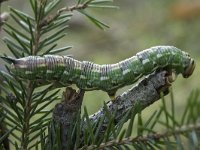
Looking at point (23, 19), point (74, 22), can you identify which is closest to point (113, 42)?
point (74, 22)

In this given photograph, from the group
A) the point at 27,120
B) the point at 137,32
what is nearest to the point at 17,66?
the point at 27,120

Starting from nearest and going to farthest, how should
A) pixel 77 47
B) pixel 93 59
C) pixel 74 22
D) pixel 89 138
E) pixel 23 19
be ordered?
pixel 89 138 → pixel 23 19 → pixel 93 59 → pixel 77 47 → pixel 74 22

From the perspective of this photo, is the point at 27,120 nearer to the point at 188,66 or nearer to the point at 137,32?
the point at 188,66

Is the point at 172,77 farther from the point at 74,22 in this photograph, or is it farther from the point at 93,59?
the point at 74,22

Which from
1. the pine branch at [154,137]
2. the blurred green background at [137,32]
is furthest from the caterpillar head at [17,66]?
the blurred green background at [137,32]

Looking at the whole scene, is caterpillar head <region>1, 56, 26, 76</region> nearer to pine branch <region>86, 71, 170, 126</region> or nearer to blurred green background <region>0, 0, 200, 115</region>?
pine branch <region>86, 71, 170, 126</region>

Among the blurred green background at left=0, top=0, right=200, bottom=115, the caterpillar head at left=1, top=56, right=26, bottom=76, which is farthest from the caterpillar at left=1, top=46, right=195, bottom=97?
the blurred green background at left=0, top=0, right=200, bottom=115

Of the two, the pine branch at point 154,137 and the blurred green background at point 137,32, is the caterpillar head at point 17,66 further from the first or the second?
the blurred green background at point 137,32
